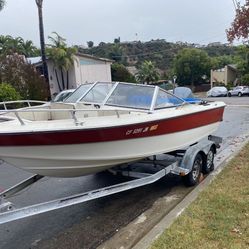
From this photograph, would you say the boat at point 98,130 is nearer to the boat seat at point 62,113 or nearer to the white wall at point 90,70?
the boat seat at point 62,113

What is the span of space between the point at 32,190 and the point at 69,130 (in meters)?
2.54

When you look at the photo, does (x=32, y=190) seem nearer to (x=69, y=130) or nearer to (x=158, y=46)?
(x=69, y=130)

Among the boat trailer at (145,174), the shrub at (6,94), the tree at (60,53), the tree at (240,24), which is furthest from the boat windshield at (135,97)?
the tree at (60,53)

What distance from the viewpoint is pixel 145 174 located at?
243 inches

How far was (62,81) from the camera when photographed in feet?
126

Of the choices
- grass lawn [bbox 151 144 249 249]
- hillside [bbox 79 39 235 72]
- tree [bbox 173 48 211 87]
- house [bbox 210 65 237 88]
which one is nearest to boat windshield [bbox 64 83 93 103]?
grass lawn [bbox 151 144 249 249]

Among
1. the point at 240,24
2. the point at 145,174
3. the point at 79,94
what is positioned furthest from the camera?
the point at 240,24

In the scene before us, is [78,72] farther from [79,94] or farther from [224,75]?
[224,75]

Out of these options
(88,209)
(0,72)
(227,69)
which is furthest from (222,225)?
(227,69)

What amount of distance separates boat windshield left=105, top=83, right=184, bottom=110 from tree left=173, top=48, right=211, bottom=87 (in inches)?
2185

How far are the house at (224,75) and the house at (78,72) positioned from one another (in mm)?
26290

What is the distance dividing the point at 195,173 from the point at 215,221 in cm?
199

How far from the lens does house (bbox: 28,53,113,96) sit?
37312 millimetres

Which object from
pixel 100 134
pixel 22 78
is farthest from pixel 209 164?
pixel 22 78
